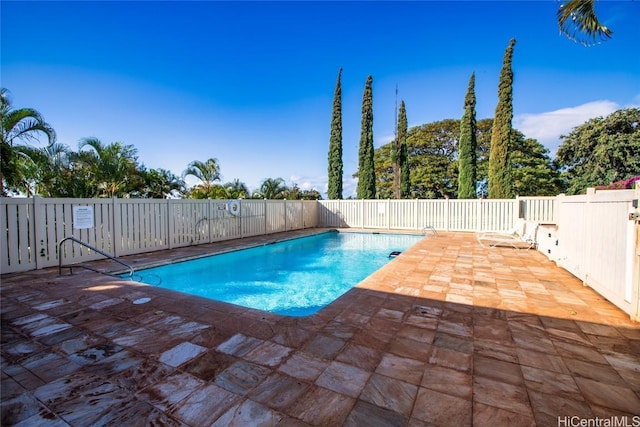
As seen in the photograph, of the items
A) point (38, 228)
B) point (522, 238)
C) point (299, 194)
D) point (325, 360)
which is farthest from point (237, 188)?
point (325, 360)

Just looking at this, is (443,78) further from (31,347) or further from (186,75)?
(31,347)

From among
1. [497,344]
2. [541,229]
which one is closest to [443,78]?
[541,229]

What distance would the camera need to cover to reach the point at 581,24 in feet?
14.8

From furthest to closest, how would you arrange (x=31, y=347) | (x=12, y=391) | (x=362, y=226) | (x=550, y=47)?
(x=362, y=226), (x=550, y=47), (x=31, y=347), (x=12, y=391)

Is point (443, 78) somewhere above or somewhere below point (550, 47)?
above

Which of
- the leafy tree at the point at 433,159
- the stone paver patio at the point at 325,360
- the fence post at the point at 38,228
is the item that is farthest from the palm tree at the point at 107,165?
the leafy tree at the point at 433,159

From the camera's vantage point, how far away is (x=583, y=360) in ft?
6.87

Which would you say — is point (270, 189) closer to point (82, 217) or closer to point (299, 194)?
point (299, 194)

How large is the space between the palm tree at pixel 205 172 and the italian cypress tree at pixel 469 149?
14041 millimetres

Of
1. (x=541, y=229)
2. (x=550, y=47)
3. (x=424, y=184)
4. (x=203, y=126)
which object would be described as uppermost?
(x=550, y=47)

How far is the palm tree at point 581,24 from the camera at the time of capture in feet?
14.3

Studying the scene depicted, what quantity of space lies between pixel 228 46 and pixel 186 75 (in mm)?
1960

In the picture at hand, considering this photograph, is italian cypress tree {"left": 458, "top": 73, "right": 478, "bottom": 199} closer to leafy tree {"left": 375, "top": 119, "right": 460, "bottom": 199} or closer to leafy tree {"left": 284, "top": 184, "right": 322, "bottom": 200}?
leafy tree {"left": 375, "top": 119, "right": 460, "bottom": 199}

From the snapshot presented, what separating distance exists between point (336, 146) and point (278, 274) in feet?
38.4
